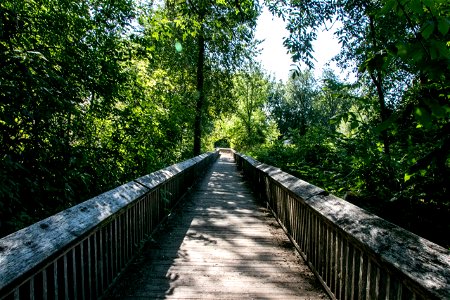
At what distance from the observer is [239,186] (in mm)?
11969

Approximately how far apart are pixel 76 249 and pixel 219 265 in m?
2.09

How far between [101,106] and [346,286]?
4.27 m

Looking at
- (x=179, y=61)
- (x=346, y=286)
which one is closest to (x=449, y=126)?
(x=346, y=286)

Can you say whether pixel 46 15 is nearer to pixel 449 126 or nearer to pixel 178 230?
pixel 178 230

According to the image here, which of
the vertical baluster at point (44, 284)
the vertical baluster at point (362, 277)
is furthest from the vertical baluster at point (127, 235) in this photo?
the vertical baluster at point (362, 277)

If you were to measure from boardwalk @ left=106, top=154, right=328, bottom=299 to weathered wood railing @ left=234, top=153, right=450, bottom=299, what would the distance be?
13.4 inches

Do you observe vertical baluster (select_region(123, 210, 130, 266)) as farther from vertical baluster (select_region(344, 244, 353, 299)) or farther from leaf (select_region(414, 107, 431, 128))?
leaf (select_region(414, 107, 431, 128))

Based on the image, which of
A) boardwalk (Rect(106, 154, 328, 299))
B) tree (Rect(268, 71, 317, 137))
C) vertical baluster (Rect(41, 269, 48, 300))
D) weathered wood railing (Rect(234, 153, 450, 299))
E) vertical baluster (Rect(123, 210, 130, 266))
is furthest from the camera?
tree (Rect(268, 71, 317, 137))

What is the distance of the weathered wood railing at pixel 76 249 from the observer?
1770mm

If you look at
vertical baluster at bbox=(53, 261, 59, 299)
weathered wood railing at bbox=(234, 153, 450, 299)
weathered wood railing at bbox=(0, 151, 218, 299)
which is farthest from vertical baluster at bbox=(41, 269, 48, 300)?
weathered wood railing at bbox=(234, 153, 450, 299)

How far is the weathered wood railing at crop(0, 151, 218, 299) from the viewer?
1770 mm

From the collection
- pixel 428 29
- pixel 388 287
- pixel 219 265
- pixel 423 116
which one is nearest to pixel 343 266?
pixel 388 287

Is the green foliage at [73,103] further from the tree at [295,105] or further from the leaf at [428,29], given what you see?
the tree at [295,105]

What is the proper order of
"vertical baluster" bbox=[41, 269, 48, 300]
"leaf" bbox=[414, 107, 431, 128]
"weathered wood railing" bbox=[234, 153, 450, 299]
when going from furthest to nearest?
"vertical baluster" bbox=[41, 269, 48, 300]
"weathered wood railing" bbox=[234, 153, 450, 299]
"leaf" bbox=[414, 107, 431, 128]
